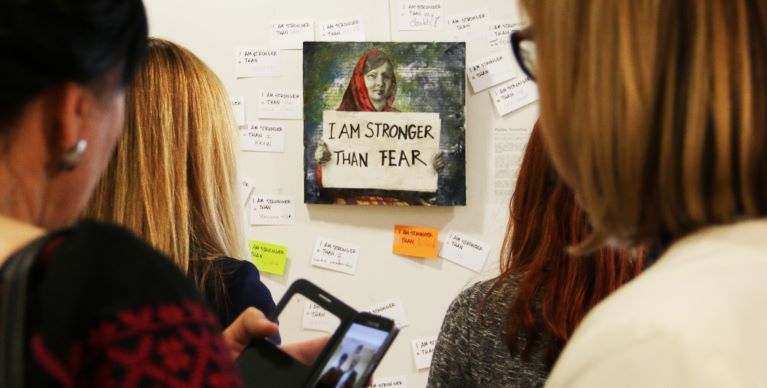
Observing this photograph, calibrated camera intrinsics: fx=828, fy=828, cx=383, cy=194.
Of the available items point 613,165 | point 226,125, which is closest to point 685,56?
point 613,165

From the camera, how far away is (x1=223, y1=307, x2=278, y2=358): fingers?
3.31 ft

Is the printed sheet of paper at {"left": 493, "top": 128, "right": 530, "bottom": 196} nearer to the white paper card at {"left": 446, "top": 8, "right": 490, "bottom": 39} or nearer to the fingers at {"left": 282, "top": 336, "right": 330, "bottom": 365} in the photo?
the white paper card at {"left": 446, "top": 8, "right": 490, "bottom": 39}

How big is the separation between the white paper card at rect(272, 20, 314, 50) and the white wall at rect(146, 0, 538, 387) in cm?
2

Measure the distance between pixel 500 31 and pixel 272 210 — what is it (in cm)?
84

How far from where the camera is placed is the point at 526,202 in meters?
1.38

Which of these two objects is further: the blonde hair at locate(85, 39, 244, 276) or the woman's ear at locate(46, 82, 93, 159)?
the blonde hair at locate(85, 39, 244, 276)

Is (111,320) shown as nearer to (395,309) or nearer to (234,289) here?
(234,289)

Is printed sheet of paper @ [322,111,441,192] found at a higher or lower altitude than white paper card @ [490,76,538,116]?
lower

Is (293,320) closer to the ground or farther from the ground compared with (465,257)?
closer to the ground

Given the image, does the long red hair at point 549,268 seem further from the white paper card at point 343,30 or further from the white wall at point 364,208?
the white paper card at point 343,30

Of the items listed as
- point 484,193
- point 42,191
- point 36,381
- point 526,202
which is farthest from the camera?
point 484,193

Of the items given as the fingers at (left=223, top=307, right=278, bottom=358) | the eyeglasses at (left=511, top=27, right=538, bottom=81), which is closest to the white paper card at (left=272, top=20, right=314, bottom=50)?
the fingers at (left=223, top=307, right=278, bottom=358)

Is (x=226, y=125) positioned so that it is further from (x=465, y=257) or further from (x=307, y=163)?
(x=465, y=257)

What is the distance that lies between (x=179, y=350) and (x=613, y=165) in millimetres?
355
